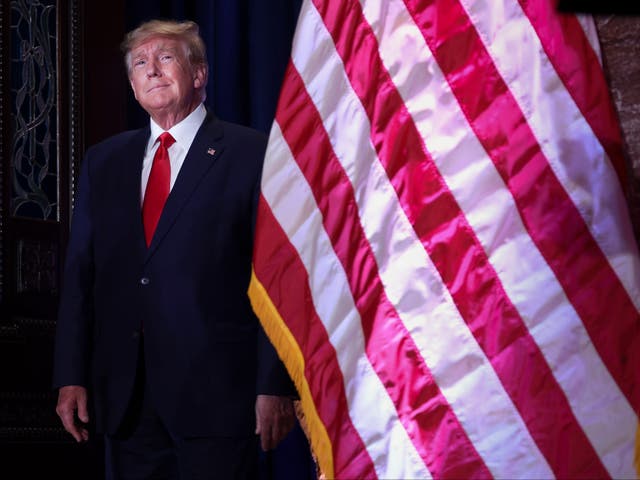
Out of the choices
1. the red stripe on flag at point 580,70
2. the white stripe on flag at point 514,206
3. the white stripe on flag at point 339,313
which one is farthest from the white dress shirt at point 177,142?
the red stripe on flag at point 580,70

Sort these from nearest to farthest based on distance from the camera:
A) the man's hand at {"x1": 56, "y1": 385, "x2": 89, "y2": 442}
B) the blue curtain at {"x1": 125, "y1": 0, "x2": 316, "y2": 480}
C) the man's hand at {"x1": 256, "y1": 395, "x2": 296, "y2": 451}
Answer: the man's hand at {"x1": 256, "y1": 395, "x2": 296, "y2": 451}
the man's hand at {"x1": 56, "y1": 385, "x2": 89, "y2": 442}
the blue curtain at {"x1": 125, "y1": 0, "x2": 316, "y2": 480}

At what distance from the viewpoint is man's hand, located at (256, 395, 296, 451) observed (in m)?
2.49

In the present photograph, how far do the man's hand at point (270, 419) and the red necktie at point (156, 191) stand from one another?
1.60ft

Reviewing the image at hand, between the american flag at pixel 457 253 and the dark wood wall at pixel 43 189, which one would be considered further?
the dark wood wall at pixel 43 189

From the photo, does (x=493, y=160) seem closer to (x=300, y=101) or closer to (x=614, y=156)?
(x=614, y=156)

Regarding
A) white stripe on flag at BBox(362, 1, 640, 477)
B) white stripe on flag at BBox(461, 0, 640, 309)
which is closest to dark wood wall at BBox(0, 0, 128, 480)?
white stripe on flag at BBox(362, 1, 640, 477)

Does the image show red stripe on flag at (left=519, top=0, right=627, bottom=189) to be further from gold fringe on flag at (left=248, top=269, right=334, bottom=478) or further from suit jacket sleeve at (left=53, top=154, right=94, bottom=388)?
suit jacket sleeve at (left=53, top=154, right=94, bottom=388)

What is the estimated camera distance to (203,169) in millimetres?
2693

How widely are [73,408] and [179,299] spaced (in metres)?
0.37

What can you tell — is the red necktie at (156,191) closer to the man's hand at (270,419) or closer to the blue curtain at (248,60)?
the man's hand at (270,419)

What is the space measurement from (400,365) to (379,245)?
26 cm

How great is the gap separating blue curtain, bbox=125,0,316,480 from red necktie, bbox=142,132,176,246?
1306 mm

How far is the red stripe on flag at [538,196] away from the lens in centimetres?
226

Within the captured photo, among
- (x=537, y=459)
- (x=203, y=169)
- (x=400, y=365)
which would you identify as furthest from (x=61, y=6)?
(x=537, y=459)
